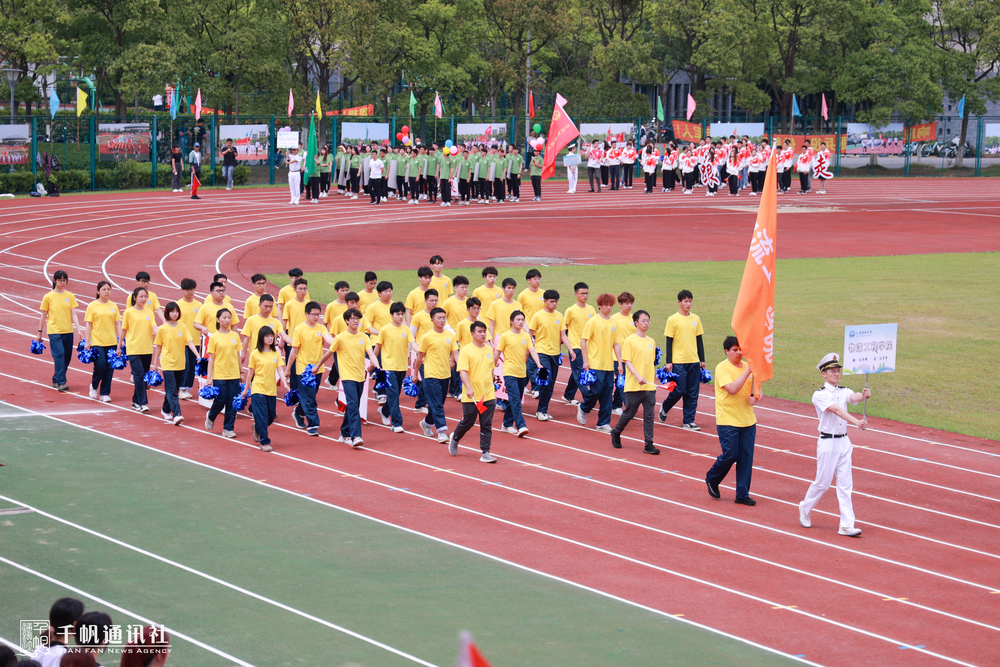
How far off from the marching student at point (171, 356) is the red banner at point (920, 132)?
49301 millimetres

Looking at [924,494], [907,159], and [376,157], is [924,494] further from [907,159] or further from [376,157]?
[907,159]

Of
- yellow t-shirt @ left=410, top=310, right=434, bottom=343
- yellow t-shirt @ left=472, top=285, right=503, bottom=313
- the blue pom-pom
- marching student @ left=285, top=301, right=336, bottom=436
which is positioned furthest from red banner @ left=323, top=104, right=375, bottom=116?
the blue pom-pom

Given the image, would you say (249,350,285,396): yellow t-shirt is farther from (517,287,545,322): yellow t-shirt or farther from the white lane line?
the white lane line

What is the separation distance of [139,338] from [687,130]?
146 ft

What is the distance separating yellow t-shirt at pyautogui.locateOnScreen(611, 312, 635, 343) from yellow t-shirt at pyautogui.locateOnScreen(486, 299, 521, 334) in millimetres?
1479

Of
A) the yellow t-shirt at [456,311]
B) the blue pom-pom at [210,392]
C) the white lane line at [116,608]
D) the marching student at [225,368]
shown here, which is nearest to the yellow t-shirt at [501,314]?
the yellow t-shirt at [456,311]

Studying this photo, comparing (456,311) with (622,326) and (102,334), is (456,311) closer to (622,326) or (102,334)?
(622,326)

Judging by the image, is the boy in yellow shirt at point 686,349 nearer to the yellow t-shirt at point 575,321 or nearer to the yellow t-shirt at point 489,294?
the yellow t-shirt at point 575,321

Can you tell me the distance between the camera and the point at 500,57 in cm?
5650

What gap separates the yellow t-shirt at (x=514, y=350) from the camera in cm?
1366

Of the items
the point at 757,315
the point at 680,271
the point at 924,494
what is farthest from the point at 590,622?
the point at 680,271

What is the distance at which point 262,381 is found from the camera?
13.2 m

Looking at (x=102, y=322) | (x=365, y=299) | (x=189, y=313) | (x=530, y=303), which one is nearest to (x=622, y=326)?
(x=530, y=303)

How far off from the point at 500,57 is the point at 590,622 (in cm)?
5045
